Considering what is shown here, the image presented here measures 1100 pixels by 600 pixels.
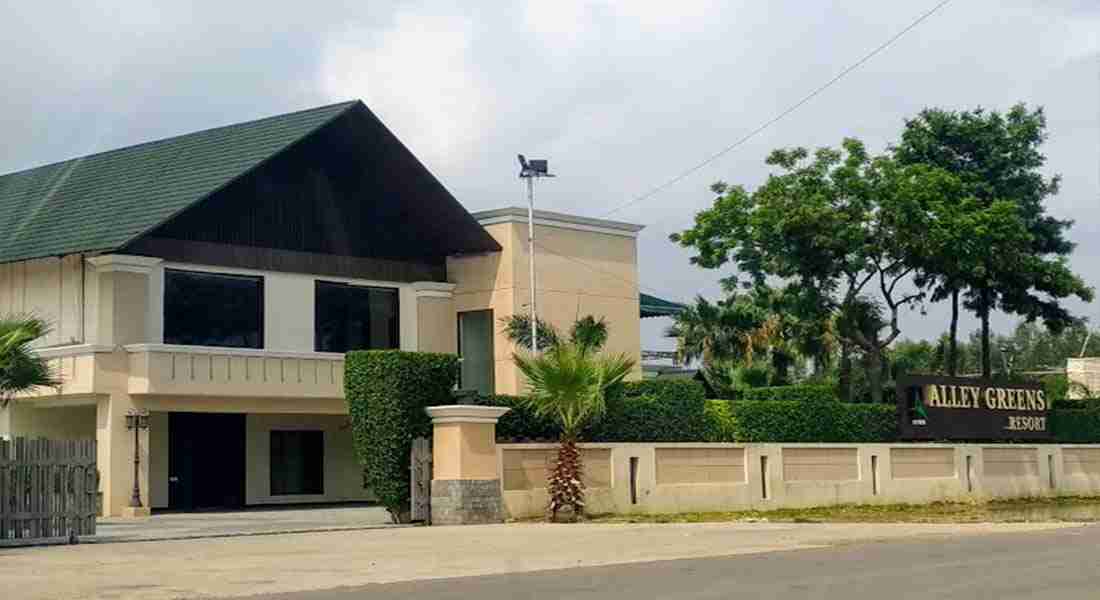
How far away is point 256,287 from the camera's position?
3778cm

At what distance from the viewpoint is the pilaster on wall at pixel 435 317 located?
4156 centimetres

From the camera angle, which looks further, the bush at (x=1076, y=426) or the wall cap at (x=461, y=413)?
the bush at (x=1076, y=426)

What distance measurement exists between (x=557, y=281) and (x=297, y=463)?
8.88 m

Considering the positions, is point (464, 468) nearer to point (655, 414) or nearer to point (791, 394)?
point (655, 414)

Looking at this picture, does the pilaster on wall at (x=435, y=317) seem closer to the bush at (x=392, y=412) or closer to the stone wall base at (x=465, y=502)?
the bush at (x=392, y=412)

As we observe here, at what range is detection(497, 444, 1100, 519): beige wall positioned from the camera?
104 ft

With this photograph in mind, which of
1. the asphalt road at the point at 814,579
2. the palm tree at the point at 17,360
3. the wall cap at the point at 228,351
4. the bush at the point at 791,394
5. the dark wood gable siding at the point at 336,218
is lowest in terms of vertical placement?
the asphalt road at the point at 814,579

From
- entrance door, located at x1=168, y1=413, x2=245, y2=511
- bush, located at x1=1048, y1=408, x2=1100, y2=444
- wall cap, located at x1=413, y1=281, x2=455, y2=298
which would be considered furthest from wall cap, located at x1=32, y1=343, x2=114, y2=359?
bush, located at x1=1048, y1=408, x2=1100, y2=444

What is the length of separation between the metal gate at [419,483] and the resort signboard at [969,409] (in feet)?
55.5

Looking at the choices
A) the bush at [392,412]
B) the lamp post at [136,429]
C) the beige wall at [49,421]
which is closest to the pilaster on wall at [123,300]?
the lamp post at [136,429]

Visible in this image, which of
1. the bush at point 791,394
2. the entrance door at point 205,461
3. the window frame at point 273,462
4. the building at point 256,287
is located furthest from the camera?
the window frame at point 273,462

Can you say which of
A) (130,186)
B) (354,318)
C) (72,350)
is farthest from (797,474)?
(130,186)

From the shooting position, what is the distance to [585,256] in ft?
144

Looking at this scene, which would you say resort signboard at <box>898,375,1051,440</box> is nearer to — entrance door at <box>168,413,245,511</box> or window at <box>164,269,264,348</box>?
window at <box>164,269,264,348</box>
